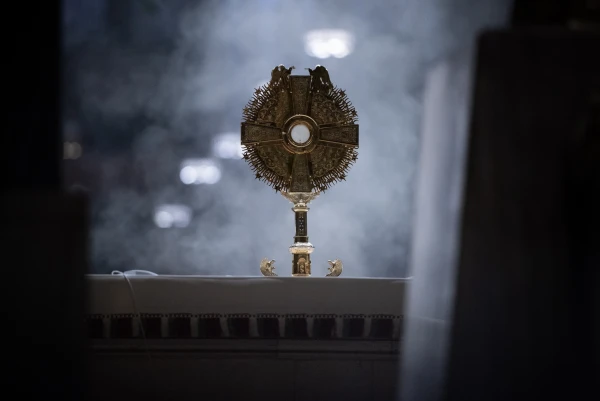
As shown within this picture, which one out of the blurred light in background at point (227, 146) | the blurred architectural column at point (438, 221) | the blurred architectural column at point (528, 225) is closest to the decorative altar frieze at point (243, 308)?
the blurred architectural column at point (438, 221)

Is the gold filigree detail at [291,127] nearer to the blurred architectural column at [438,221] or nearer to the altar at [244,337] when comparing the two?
the altar at [244,337]

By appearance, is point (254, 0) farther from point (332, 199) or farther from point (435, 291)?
point (435, 291)

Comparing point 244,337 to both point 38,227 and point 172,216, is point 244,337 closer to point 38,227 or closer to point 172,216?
point 38,227

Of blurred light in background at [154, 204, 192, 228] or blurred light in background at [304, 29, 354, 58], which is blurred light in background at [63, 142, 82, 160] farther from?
blurred light in background at [304, 29, 354, 58]

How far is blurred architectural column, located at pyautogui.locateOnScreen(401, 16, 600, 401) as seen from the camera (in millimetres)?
Result: 1485

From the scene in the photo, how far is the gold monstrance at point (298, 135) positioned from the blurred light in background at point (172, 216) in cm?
148

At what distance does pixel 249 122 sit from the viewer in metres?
4.13

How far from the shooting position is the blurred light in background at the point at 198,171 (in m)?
5.58

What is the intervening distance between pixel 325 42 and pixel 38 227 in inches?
171

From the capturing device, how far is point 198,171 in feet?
18.4

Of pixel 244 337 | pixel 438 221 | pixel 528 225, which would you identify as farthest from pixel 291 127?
pixel 528 225

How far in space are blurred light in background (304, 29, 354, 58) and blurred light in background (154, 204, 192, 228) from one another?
1315 millimetres

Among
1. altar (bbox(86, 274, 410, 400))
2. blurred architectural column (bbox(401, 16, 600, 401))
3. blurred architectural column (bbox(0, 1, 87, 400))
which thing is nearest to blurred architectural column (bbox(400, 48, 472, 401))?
blurred architectural column (bbox(401, 16, 600, 401))

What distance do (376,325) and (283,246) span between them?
2.41 m
